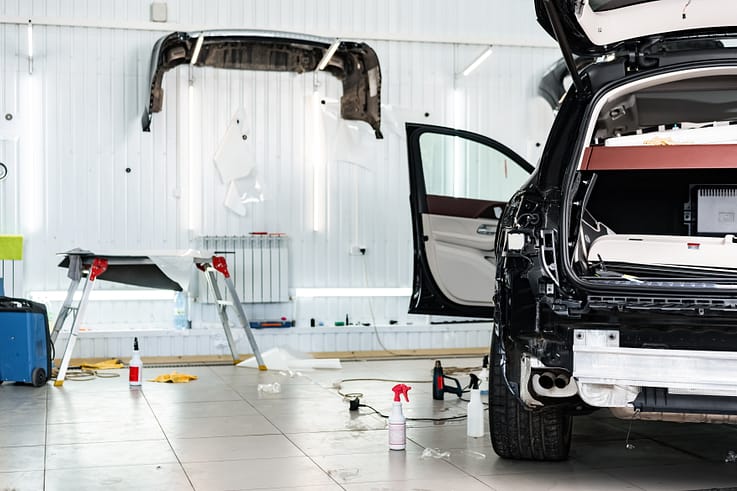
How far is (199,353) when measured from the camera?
29.7 feet

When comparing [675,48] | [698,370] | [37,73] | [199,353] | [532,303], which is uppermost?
[37,73]

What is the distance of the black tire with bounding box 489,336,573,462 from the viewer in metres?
3.87

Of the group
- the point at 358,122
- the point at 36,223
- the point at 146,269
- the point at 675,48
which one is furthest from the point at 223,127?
the point at 675,48

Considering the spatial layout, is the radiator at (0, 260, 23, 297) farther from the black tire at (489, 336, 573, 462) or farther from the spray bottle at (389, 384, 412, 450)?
the black tire at (489, 336, 573, 462)

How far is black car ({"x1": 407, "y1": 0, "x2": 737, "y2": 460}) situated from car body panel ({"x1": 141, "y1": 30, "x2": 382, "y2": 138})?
508cm

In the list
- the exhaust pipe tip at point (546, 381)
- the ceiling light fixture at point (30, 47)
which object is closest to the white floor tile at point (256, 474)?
the exhaust pipe tip at point (546, 381)

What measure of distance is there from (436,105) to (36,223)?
4.39 meters

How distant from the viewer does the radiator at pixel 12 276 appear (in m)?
8.89

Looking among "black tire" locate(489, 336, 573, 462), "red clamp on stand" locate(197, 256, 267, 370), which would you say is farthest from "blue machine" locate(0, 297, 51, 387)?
"black tire" locate(489, 336, 573, 462)

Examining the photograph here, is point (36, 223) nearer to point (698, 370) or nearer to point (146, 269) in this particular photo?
point (146, 269)

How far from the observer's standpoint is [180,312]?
927cm

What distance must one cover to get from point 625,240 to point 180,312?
20.4ft

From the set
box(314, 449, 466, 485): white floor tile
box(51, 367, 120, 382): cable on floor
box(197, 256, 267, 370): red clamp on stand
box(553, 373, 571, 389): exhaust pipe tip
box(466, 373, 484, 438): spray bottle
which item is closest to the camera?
box(553, 373, 571, 389): exhaust pipe tip

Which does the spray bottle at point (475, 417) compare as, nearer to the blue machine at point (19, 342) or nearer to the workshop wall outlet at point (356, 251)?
the blue machine at point (19, 342)
